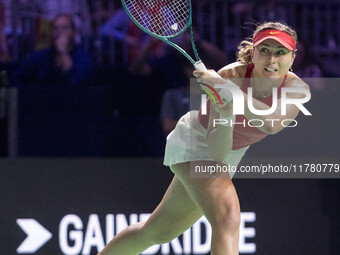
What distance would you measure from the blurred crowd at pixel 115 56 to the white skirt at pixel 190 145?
1.26 meters

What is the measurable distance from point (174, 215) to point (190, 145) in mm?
334

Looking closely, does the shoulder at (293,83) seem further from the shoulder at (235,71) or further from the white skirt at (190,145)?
the white skirt at (190,145)

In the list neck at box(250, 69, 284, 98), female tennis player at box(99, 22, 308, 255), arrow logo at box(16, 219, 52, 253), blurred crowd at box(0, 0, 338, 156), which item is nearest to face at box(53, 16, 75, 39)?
blurred crowd at box(0, 0, 338, 156)

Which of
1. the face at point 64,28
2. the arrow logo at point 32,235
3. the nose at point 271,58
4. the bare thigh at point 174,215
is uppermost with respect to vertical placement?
the face at point 64,28

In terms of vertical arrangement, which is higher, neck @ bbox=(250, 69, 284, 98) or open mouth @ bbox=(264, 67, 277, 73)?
open mouth @ bbox=(264, 67, 277, 73)

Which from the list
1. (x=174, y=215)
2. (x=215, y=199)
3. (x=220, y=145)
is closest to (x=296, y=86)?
(x=220, y=145)

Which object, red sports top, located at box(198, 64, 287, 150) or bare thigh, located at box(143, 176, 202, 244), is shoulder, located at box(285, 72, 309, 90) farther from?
bare thigh, located at box(143, 176, 202, 244)

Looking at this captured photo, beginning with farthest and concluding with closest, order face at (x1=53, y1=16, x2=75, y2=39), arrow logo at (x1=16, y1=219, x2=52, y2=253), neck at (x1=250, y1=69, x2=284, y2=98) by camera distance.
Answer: face at (x1=53, y1=16, x2=75, y2=39)
arrow logo at (x1=16, y1=219, x2=52, y2=253)
neck at (x1=250, y1=69, x2=284, y2=98)

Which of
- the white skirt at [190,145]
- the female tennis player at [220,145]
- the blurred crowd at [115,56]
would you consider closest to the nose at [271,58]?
the female tennis player at [220,145]

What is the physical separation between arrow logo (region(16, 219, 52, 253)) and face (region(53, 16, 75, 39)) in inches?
55.0

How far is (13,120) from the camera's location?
4.48 m

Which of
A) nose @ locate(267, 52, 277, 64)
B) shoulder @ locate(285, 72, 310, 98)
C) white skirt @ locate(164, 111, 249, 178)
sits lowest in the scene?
white skirt @ locate(164, 111, 249, 178)

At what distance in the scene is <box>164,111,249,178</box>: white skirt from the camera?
3.23 m

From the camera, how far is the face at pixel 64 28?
16.3ft
